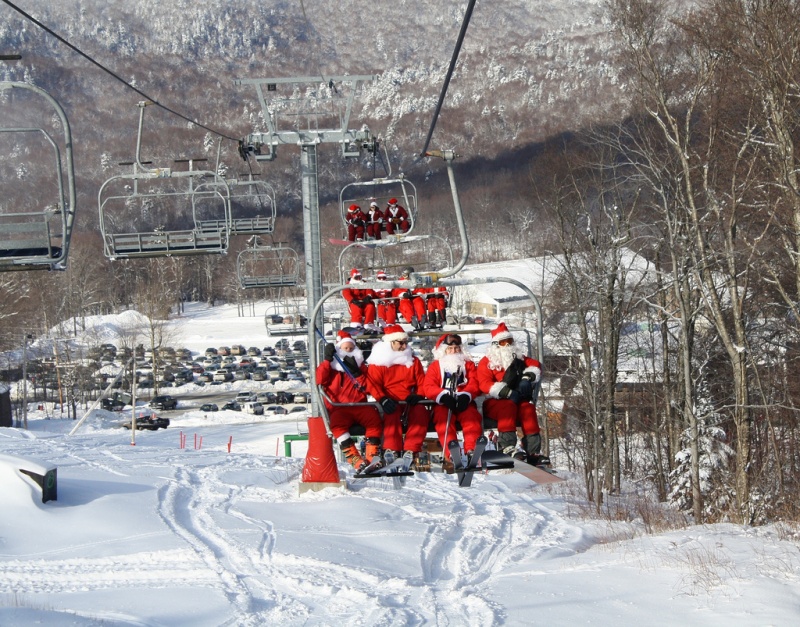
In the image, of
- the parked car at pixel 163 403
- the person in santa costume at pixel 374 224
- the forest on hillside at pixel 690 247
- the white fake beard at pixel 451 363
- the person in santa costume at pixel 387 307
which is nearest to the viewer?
the white fake beard at pixel 451 363

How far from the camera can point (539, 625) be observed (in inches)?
294

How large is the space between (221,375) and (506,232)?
189 feet

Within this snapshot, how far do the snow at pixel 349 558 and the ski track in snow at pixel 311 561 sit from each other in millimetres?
31

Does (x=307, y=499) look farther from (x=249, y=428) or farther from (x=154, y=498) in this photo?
(x=249, y=428)

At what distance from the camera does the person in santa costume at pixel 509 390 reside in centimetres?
840

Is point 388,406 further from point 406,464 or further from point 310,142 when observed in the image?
point 310,142

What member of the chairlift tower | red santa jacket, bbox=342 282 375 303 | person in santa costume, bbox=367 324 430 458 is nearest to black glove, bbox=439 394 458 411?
person in santa costume, bbox=367 324 430 458

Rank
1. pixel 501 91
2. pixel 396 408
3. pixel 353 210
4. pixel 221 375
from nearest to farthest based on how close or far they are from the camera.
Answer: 1. pixel 396 408
2. pixel 353 210
3. pixel 221 375
4. pixel 501 91

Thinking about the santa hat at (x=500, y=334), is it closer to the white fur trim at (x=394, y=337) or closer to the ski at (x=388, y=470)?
the white fur trim at (x=394, y=337)

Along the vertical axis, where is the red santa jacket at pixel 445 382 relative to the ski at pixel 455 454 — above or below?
above

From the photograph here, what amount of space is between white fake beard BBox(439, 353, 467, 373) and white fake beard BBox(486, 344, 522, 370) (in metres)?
0.30

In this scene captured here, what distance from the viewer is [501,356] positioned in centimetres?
855

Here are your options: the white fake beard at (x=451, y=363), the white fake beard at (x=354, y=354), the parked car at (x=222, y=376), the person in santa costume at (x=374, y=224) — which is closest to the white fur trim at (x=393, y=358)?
the white fake beard at (x=354, y=354)

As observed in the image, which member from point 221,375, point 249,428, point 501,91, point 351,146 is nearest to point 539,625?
point 351,146
